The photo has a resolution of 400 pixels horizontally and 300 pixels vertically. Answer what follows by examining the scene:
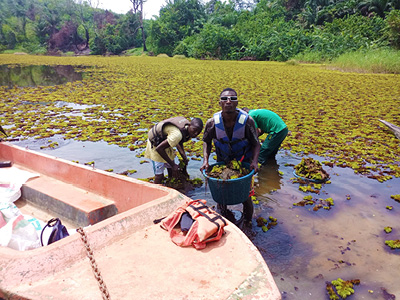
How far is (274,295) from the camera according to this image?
1881mm

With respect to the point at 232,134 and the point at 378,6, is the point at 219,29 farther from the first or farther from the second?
the point at 232,134

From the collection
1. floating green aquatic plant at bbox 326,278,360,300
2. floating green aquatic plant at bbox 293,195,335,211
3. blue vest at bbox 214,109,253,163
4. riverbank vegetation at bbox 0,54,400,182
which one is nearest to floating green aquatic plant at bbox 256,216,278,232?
floating green aquatic plant at bbox 293,195,335,211

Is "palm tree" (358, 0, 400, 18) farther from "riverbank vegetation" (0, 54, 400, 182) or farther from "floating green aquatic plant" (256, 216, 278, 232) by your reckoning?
"floating green aquatic plant" (256, 216, 278, 232)

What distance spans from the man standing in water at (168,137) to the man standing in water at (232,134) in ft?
1.28

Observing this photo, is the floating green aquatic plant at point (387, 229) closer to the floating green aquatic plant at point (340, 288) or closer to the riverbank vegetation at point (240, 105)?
the floating green aquatic plant at point (340, 288)

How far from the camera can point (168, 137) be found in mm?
3885

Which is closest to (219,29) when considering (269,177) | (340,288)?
(269,177)

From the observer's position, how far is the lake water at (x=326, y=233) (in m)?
2.85

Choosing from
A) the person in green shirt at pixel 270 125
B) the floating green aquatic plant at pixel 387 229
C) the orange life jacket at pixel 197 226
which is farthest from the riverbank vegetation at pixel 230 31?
the orange life jacket at pixel 197 226

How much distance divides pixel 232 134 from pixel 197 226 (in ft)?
4.50

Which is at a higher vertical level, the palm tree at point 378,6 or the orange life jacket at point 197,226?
the palm tree at point 378,6

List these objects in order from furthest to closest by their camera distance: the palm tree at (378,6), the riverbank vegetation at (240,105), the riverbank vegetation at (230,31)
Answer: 1. the palm tree at (378,6)
2. the riverbank vegetation at (230,31)
3. the riverbank vegetation at (240,105)

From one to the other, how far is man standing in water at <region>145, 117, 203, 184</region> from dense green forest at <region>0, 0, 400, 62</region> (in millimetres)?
19772

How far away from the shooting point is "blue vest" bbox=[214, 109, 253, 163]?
3390 mm
